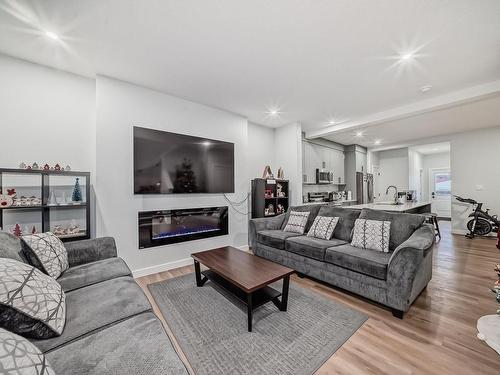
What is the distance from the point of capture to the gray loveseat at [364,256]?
1974mm

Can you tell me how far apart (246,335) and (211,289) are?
2.97 feet

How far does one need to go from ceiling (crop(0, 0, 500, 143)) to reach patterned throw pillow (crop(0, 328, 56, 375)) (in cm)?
226

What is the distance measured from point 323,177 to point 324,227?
3.04 metres

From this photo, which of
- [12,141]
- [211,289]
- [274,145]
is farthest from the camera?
[274,145]

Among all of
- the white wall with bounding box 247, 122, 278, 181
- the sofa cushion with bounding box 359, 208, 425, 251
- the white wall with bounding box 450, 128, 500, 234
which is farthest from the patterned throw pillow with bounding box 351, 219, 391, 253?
the white wall with bounding box 450, 128, 500, 234

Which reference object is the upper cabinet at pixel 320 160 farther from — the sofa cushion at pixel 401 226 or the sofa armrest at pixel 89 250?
the sofa armrest at pixel 89 250

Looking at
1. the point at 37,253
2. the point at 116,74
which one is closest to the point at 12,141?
the point at 116,74

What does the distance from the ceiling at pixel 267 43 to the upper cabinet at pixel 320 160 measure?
223cm

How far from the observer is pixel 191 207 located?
11.8 ft

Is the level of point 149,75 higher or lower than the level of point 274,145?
higher

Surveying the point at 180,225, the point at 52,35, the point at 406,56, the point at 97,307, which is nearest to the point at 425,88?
the point at 406,56

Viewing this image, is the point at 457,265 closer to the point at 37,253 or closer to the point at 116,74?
the point at 37,253

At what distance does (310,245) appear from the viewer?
9.09 feet

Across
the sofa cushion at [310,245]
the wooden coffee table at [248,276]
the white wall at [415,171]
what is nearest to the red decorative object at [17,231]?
the wooden coffee table at [248,276]
